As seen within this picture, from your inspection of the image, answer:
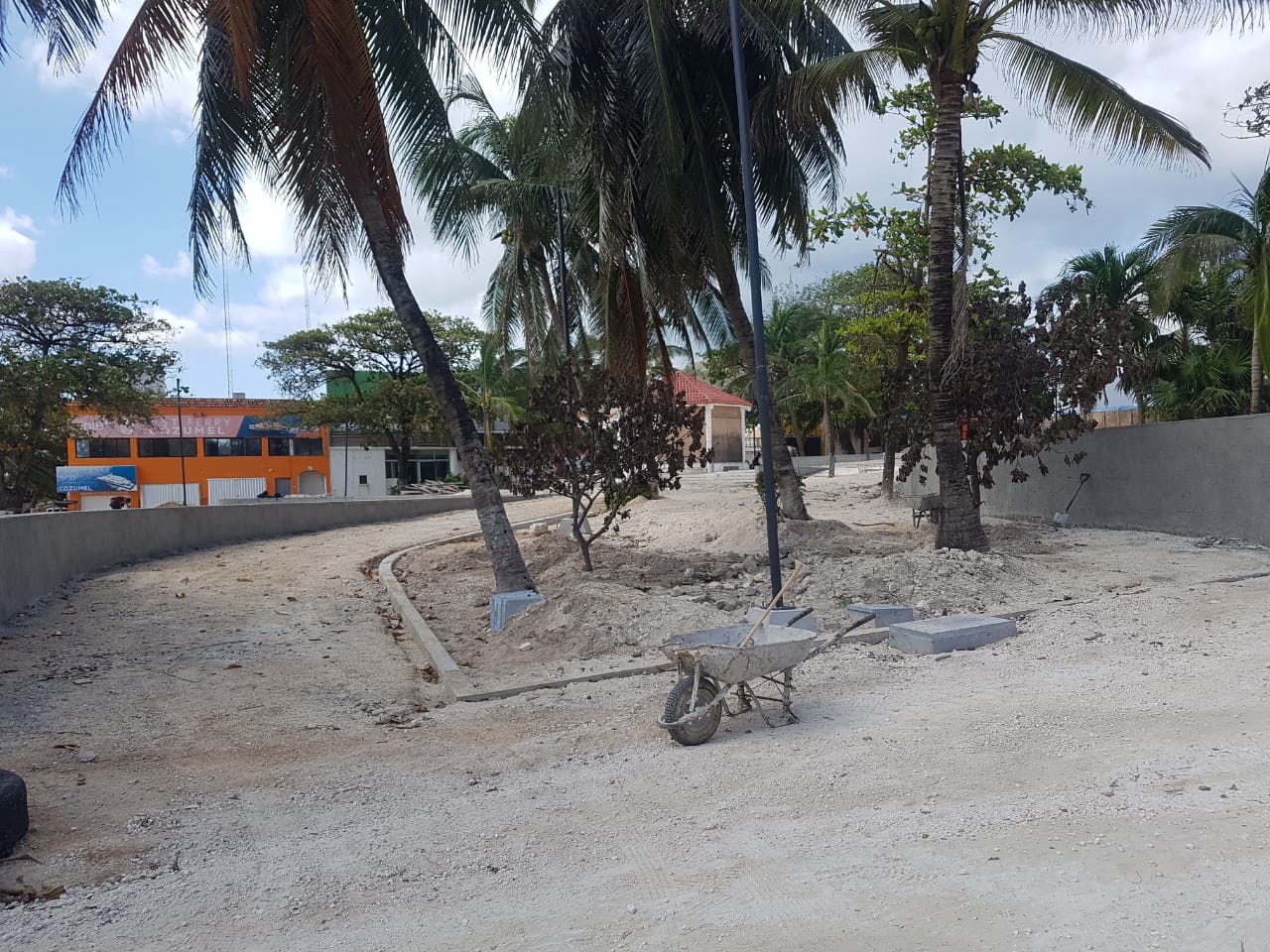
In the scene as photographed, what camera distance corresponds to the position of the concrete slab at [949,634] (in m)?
7.90

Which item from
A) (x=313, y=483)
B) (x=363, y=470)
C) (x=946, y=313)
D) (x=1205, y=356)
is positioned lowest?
(x=313, y=483)

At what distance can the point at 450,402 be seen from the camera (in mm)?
11297

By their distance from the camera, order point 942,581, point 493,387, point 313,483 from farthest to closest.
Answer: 1. point 313,483
2. point 493,387
3. point 942,581

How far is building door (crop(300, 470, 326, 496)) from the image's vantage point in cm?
5797

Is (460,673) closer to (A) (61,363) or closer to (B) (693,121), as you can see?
(B) (693,121)

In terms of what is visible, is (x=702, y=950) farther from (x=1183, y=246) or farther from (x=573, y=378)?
(x=1183, y=246)

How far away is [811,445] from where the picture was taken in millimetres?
67438

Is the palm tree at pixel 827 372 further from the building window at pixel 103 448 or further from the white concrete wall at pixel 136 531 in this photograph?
the building window at pixel 103 448

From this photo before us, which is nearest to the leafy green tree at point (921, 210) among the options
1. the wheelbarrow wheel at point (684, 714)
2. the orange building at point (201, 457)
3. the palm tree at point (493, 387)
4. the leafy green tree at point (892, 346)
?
the leafy green tree at point (892, 346)

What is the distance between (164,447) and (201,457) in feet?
6.99

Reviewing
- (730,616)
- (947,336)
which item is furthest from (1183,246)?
(730,616)

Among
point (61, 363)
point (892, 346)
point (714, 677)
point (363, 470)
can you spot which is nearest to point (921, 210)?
point (892, 346)

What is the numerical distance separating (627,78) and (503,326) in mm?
12758

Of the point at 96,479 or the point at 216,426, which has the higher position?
the point at 216,426
